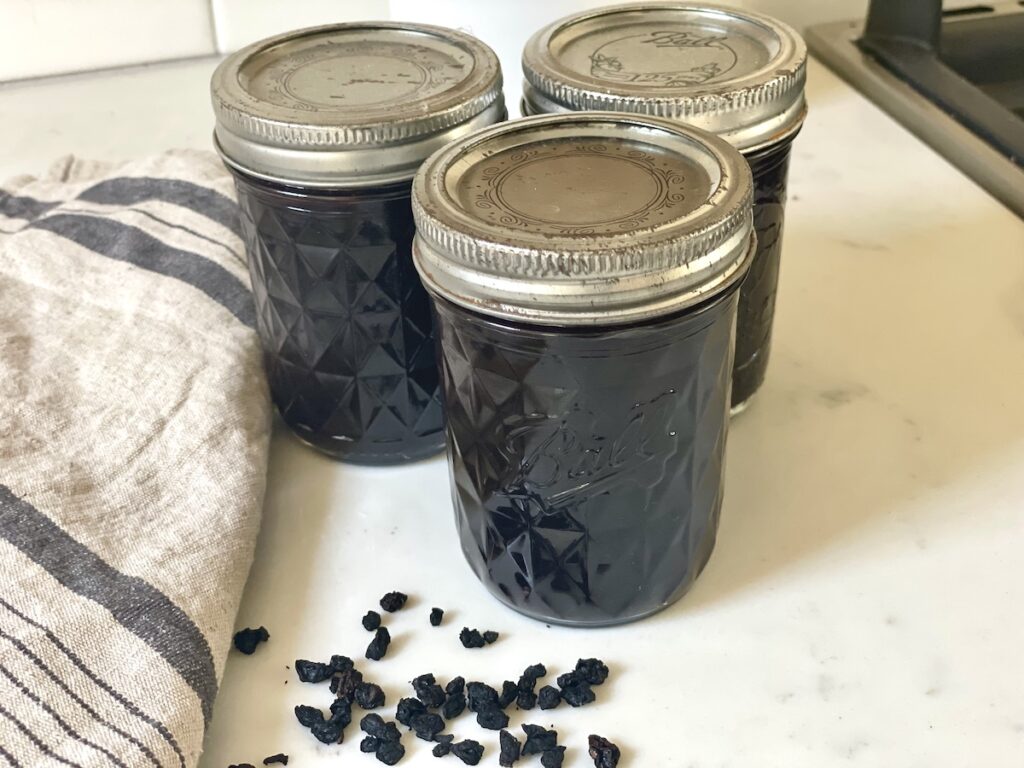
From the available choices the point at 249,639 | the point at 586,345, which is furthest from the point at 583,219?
the point at 249,639

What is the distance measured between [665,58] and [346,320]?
243 mm

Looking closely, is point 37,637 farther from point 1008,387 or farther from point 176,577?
point 1008,387

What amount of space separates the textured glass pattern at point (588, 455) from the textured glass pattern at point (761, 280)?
114mm

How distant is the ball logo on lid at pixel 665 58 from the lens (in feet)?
2.03

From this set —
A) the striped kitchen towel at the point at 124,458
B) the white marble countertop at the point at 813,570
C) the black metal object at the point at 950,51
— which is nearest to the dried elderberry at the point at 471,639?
the white marble countertop at the point at 813,570

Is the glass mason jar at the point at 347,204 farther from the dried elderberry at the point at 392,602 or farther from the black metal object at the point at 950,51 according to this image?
the black metal object at the point at 950,51

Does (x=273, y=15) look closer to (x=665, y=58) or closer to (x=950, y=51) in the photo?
(x=665, y=58)

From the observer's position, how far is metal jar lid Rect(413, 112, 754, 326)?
46 centimetres

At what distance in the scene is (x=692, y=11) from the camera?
698 mm

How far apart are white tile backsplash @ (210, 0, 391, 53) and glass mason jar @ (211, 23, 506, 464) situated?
1.45 feet

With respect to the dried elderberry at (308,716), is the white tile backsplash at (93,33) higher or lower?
higher

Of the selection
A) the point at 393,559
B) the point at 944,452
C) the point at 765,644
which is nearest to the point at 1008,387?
the point at 944,452

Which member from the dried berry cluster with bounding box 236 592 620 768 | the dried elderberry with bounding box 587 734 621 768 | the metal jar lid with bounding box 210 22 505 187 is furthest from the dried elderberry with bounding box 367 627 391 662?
the metal jar lid with bounding box 210 22 505 187

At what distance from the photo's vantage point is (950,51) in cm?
110
